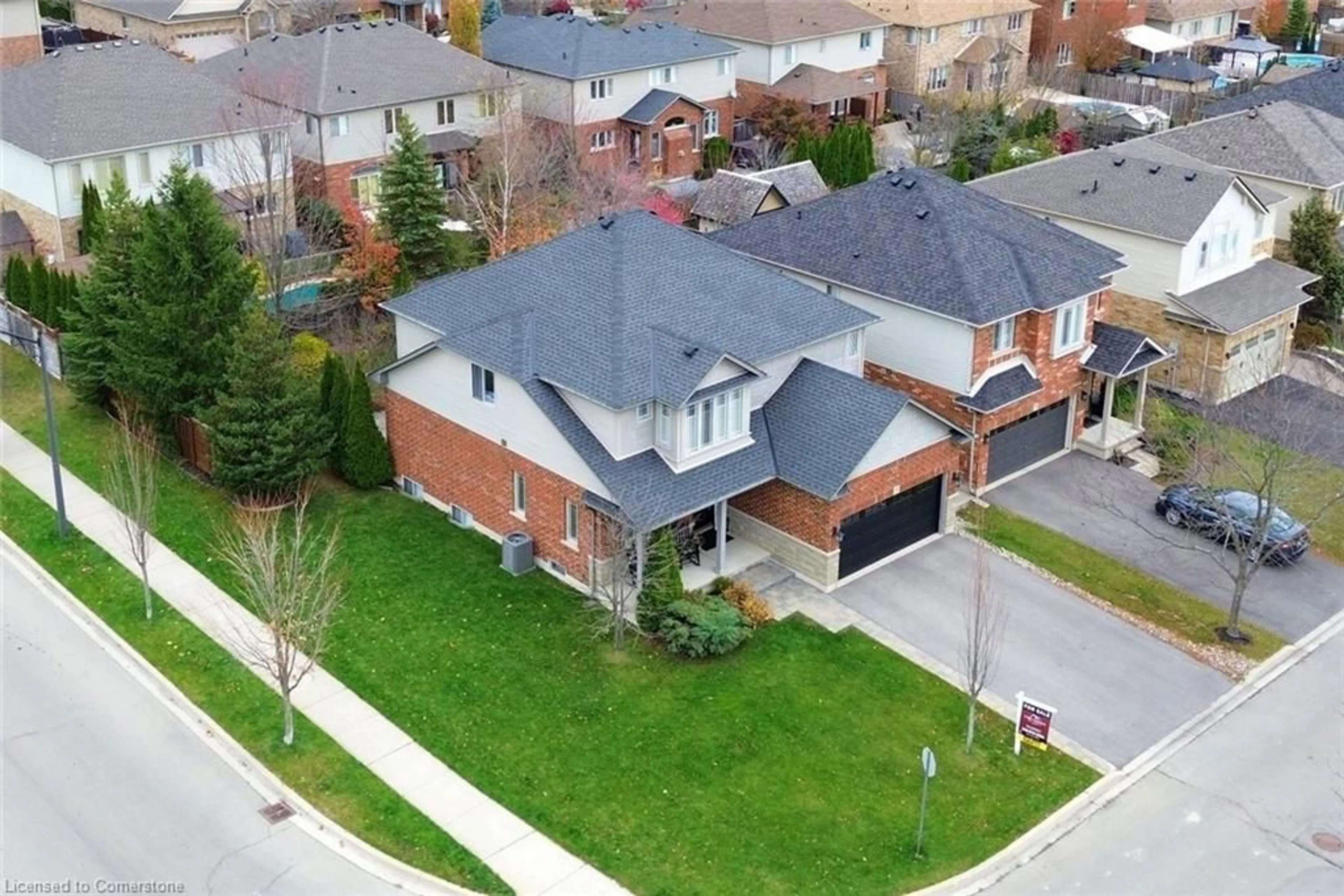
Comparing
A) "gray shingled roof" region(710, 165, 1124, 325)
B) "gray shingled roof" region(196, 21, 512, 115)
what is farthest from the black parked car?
"gray shingled roof" region(196, 21, 512, 115)

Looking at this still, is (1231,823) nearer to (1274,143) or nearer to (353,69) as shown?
(1274,143)

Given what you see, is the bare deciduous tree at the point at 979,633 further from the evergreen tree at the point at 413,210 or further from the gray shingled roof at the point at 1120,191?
the evergreen tree at the point at 413,210

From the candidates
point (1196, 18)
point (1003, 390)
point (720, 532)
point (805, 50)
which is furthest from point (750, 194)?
point (1196, 18)

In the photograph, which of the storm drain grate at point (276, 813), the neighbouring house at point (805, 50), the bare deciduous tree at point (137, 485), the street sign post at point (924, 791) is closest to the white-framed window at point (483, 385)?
the bare deciduous tree at point (137, 485)

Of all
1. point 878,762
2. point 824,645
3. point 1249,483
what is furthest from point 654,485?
point 1249,483

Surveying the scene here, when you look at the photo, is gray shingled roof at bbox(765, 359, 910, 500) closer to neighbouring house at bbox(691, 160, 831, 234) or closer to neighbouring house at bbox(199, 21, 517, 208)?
neighbouring house at bbox(691, 160, 831, 234)
